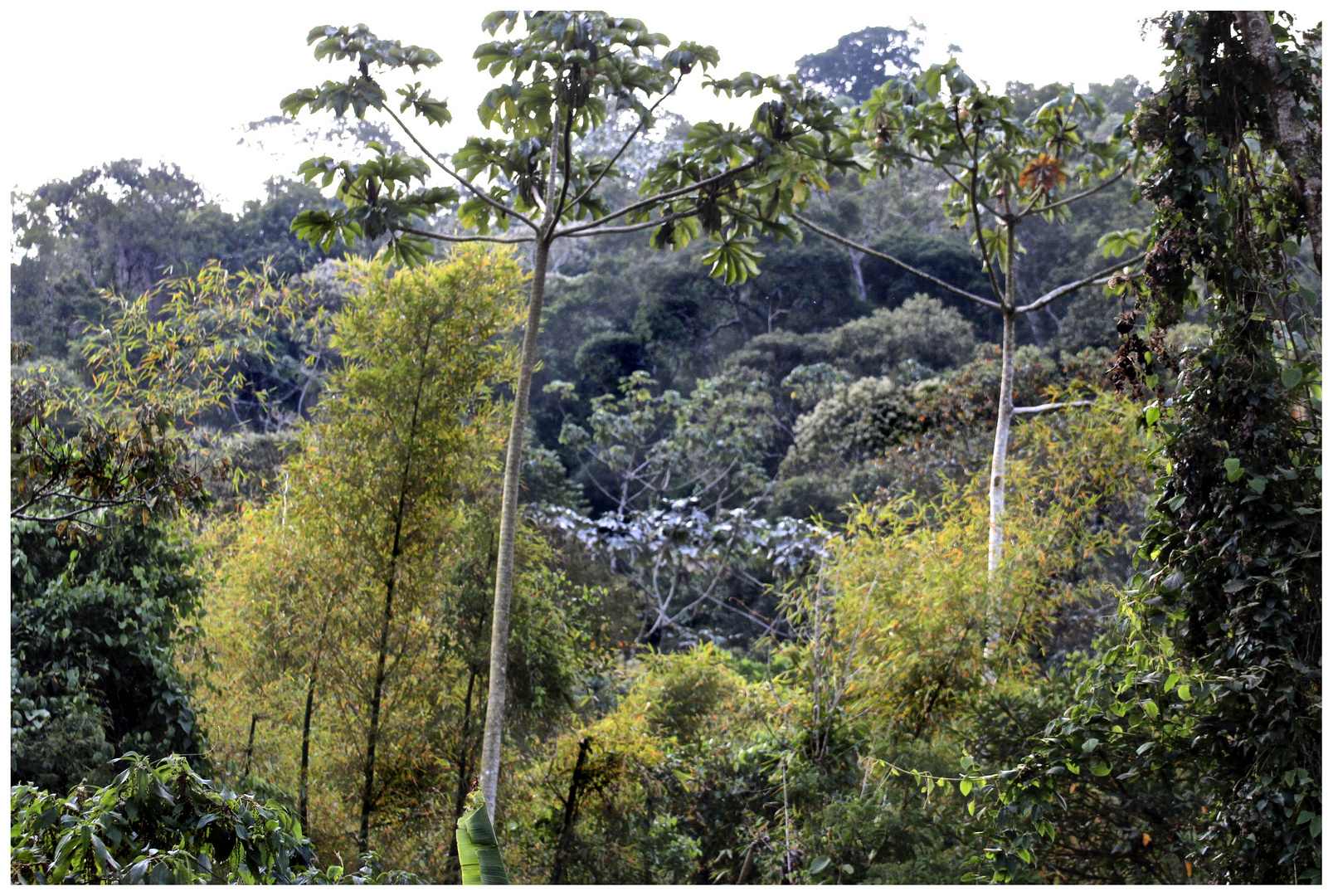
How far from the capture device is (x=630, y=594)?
605 centimetres

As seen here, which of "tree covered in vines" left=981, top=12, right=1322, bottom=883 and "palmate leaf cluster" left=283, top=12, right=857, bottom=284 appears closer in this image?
"tree covered in vines" left=981, top=12, right=1322, bottom=883

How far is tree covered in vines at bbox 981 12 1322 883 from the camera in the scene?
2.12 m

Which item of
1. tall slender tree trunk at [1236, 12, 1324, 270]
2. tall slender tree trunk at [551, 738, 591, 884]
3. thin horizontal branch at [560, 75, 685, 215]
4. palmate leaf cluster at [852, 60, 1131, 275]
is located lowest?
tall slender tree trunk at [551, 738, 591, 884]


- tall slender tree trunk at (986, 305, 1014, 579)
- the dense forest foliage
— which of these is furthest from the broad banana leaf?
tall slender tree trunk at (986, 305, 1014, 579)

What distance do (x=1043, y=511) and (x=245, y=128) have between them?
41.7 ft

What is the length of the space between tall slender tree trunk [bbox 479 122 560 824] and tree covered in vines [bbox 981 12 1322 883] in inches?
62.1

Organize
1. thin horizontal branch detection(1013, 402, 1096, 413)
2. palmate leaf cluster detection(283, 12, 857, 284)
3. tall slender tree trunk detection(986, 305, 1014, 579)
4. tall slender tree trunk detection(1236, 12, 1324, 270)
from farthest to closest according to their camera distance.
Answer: thin horizontal branch detection(1013, 402, 1096, 413), tall slender tree trunk detection(986, 305, 1014, 579), palmate leaf cluster detection(283, 12, 857, 284), tall slender tree trunk detection(1236, 12, 1324, 270)

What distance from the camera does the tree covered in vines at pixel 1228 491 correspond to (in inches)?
83.4

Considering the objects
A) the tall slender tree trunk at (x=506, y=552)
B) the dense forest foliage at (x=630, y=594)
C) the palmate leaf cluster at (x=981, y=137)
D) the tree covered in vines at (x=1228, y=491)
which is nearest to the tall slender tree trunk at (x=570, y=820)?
the dense forest foliage at (x=630, y=594)

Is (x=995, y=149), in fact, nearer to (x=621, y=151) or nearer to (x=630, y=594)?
(x=621, y=151)

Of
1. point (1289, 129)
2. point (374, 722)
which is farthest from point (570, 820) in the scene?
point (1289, 129)

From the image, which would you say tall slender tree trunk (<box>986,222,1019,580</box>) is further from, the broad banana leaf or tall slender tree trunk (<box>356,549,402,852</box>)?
the broad banana leaf

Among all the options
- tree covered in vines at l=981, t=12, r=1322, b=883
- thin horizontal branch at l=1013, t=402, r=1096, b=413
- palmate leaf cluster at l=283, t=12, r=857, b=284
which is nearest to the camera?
tree covered in vines at l=981, t=12, r=1322, b=883

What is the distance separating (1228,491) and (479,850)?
185 cm
